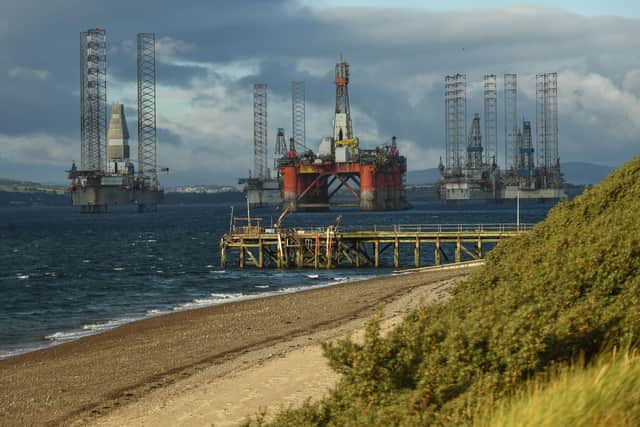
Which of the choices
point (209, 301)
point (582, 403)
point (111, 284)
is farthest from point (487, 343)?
point (111, 284)

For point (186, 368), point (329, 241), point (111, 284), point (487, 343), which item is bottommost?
point (111, 284)

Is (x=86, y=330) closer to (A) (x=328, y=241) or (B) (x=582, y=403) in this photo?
(A) (x=328, y=241)

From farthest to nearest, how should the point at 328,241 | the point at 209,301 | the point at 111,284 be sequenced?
the point at 328,241 → the point at 111,284 → the point at 209,301

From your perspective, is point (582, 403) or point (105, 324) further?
point (105, 324)

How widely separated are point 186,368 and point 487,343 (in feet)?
58.3

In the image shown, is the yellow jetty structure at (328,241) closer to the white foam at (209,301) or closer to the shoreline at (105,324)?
the shoreline at (105,324)

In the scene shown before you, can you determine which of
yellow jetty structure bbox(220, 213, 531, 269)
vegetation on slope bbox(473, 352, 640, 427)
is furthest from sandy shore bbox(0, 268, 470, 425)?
yellow jetty structure bbox(220, 213, 531, 269)

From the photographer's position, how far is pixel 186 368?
92.4 feet

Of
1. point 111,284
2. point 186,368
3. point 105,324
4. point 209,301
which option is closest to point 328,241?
point 111,284

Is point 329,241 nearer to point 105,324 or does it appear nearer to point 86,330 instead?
point 105,324

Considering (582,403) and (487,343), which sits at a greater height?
(487,343)

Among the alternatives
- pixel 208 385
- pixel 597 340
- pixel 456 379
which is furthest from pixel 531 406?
pixel 208 385

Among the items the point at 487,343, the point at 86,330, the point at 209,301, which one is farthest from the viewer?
the point at 209,301

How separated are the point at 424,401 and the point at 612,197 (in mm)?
10972
